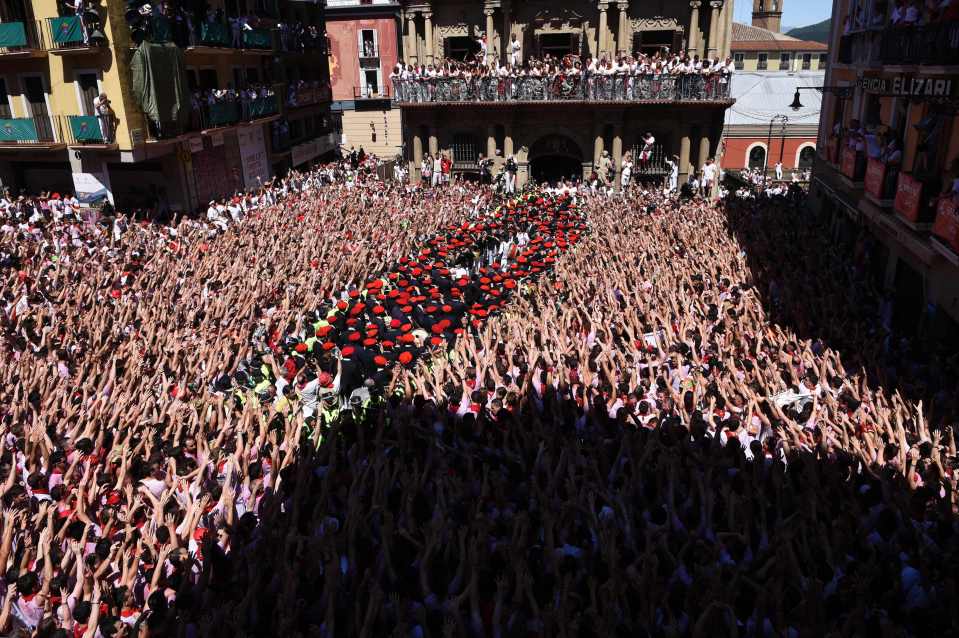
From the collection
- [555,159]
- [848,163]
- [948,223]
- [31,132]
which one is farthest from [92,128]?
[948,223]

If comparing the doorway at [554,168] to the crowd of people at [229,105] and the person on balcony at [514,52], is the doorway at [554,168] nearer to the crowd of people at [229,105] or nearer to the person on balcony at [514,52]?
the person on balcony at [514,52]

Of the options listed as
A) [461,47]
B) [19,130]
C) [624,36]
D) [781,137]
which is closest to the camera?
[19,130]

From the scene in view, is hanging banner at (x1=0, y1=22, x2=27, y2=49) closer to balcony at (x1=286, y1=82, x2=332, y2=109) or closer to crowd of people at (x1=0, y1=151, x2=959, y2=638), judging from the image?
crowd of people at (x1=0, y1=151, x2=959, y2=638)

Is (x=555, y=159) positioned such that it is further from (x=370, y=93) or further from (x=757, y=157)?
(x=757, y=157)

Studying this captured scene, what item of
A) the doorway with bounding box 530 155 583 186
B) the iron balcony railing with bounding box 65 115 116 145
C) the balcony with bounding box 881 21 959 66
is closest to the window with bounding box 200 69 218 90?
the iron balcony railing with bounding box 65 115 116 145

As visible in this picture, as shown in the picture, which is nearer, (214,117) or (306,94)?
(214,117)

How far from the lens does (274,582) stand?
6238 mm

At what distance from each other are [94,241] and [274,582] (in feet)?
46.8

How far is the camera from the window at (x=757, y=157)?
45250 millimetres

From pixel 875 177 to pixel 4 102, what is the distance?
79.7 feet

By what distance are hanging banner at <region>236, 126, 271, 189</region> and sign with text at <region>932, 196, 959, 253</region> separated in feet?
74.7

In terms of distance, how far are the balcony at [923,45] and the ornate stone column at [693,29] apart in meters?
12.7

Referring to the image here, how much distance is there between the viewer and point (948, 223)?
449 inches

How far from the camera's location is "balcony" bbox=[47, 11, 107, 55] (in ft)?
65.3
